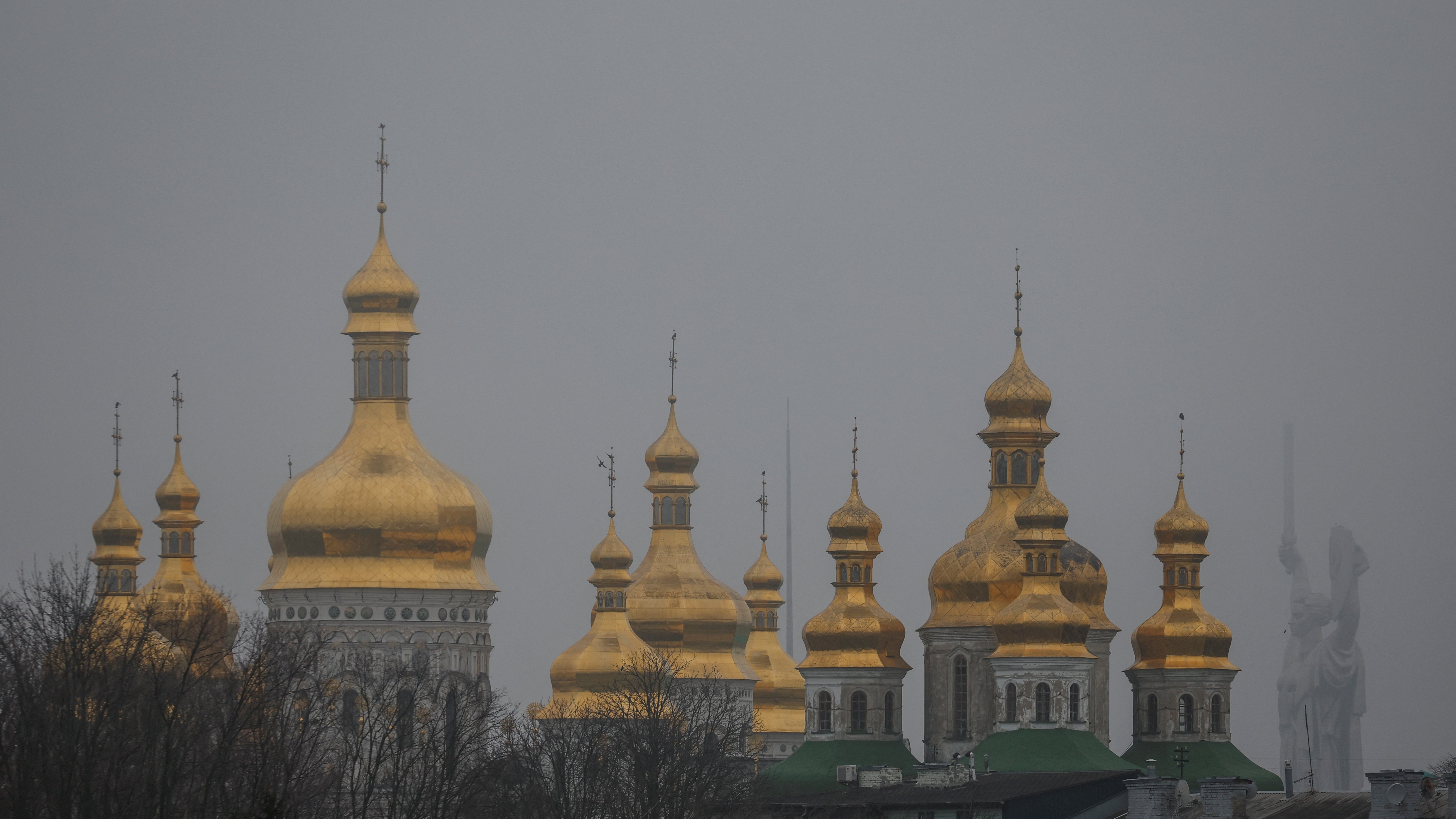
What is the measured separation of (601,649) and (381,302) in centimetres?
836

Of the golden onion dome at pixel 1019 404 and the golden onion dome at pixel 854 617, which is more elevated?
the golden onion dome at pixel 1019 404

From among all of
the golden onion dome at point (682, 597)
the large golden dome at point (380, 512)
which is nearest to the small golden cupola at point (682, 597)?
the golden onion dome at point (682, 597)

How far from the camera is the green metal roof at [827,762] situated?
6519cm

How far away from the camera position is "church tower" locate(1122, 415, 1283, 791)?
6738cm

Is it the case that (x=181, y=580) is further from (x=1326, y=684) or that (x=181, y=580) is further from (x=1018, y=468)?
(x=1326, y=684)

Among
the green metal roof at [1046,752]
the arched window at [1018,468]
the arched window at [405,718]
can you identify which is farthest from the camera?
the arched window at [1018,468]

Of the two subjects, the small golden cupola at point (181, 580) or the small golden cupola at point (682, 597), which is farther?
the small golden cupola at point (682, 597)

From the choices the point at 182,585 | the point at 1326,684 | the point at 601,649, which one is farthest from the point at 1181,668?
the point at 1326,684

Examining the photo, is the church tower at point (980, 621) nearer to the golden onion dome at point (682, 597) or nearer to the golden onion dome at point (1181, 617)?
the golden onion dome at point (1181, 617)

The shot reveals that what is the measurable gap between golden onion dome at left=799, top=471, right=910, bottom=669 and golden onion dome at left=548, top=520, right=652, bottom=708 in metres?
5.31

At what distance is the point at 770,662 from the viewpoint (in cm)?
8425

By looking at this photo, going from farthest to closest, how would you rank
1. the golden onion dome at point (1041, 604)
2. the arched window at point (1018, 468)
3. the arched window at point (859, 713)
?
the arched window at point (1018, 468), the arched window at point (859, 713), the golden onion dome at point (1041, 604)

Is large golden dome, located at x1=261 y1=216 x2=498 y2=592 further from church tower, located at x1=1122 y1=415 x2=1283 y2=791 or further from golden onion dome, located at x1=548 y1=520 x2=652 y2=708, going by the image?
church tower, located at x1=1122 y1=415 x2=1283 y2=791

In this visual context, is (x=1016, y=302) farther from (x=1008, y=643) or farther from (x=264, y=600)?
(x=264, y=600)
